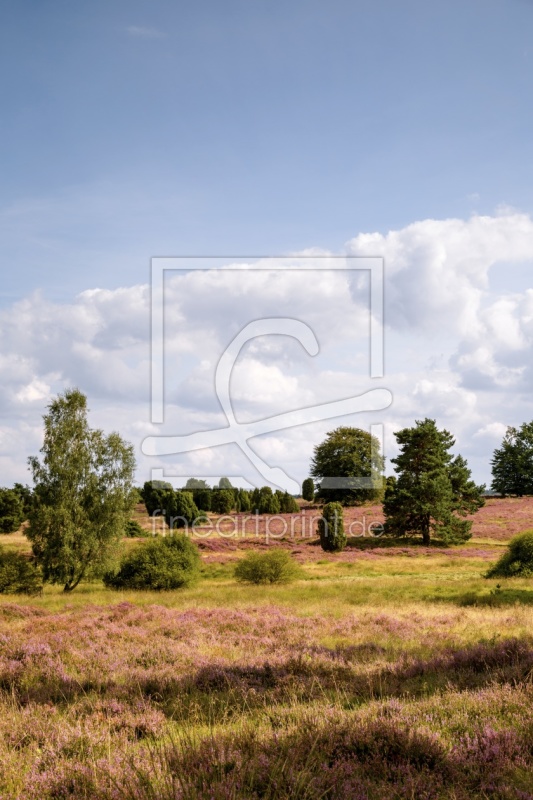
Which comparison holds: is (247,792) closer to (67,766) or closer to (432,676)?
(67,766)

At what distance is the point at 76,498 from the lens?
30531mm

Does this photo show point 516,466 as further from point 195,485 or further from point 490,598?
point 490,598

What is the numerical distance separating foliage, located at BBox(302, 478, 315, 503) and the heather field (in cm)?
6849

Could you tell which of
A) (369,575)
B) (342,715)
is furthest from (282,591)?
(342,715)

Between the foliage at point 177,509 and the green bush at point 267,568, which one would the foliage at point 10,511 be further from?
the green bush at point 267,568

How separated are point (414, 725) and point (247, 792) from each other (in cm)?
210

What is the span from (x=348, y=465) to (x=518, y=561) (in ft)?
183

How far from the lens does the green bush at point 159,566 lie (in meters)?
29.5

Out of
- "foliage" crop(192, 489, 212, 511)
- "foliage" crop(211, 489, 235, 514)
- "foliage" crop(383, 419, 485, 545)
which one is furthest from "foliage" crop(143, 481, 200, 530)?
"foliage" crop(383, 419, 485, 545)

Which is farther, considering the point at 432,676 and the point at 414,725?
the point at 432,676

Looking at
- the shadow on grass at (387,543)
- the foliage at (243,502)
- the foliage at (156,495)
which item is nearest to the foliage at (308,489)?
the foliage at (243,502)

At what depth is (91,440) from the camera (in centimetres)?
3200

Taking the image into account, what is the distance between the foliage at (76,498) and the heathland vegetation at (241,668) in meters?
0.10

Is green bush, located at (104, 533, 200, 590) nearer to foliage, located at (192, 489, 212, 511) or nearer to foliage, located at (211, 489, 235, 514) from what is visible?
foliage, located at (211, 489, 235, 514)
